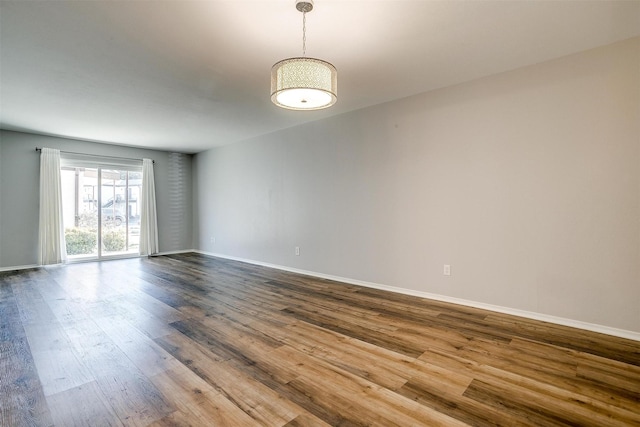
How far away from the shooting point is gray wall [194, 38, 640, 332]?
98.4 inches

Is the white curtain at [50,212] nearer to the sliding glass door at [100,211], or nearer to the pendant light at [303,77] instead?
the sliding glass door at [100,211]

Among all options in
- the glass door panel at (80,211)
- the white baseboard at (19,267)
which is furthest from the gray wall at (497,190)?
the white baseboard at (19,267)

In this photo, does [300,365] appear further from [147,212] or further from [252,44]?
[147,212]

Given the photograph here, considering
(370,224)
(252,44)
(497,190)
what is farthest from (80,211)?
(497,190)

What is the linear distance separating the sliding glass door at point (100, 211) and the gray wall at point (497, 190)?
4.29 metres

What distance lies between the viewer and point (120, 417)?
1540 millimetres

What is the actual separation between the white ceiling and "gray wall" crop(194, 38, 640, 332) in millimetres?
297

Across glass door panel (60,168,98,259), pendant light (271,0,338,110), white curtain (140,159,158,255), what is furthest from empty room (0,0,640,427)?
white curtain (140,159,158,255)

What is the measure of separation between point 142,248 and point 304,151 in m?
4.55

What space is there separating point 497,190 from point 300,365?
254 centimetres

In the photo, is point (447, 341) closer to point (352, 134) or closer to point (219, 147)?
point (352, 134)

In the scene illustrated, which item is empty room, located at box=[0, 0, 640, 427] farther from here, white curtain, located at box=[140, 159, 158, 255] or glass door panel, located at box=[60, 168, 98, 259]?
white curtain, located at box=[140, 159, 158, 255]

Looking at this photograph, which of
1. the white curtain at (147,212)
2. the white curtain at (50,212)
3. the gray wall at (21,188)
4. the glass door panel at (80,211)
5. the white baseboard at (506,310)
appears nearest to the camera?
the white baseboard at (506,310)

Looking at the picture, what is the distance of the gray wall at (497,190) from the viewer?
2.50 meters
